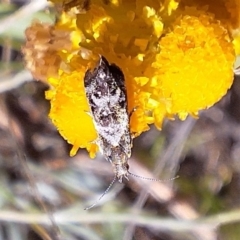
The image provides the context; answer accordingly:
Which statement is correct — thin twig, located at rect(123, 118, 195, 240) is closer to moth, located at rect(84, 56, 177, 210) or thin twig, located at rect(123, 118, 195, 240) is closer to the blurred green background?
the blurred green background

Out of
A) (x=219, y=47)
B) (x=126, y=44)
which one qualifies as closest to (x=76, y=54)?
(x=126, y=44)

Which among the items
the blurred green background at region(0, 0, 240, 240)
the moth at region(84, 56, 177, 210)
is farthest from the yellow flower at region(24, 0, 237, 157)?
the blurred green background at region(0, 0, 240, 240)

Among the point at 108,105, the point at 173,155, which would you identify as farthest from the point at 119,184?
the point at 108,105

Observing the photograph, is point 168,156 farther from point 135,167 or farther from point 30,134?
point 30,134

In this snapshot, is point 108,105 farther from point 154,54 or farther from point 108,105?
point 154,54

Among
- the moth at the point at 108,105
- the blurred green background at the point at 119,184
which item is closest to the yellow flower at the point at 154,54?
the moth at the point at 108,105

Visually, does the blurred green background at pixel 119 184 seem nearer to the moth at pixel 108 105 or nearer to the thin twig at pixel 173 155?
the thin twig at pixel 173 155
